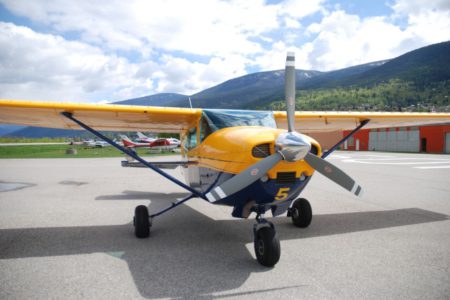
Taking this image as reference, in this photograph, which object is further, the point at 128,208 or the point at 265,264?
the point at 128,208

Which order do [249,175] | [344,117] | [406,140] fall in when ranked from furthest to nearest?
1. [406,140]
2. [344,117]
3. [249,175]

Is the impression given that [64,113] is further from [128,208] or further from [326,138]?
[326,138]

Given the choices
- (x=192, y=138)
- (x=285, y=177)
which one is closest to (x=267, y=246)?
(x=285, y=177)

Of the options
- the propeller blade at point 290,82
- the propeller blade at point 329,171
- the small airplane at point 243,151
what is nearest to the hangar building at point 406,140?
the small airplane at point 243,151

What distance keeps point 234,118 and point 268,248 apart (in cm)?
210

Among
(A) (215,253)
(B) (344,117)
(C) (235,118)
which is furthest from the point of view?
(B) (344,117)

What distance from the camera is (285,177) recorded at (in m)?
3.79

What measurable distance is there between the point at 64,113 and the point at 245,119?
10.7 feet

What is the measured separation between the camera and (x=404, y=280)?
345cm

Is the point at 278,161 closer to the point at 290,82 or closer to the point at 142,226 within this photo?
the point at 290,82

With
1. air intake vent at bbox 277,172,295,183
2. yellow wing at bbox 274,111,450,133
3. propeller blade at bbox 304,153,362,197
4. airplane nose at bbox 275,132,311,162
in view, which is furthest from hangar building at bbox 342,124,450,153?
airplane nose at bbox 275,132,311,162

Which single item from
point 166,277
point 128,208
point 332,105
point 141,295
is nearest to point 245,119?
point 166,277

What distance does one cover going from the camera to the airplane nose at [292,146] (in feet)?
11.3

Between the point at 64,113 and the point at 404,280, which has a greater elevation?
the point at 64,113
